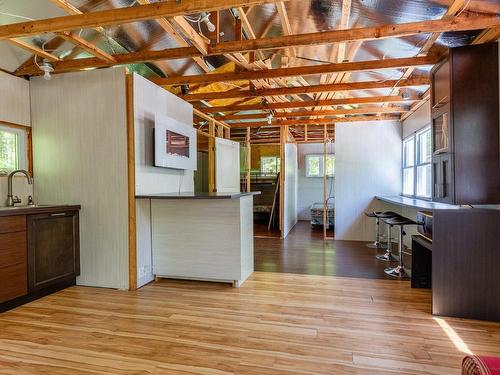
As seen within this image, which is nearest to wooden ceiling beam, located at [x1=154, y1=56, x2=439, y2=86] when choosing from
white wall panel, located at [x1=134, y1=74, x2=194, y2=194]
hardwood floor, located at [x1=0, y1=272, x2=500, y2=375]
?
white wall panel, located at [x1=134, y1=74, x2=194, y2=194]

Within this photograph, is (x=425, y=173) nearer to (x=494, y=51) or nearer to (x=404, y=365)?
(x=494, y=51)

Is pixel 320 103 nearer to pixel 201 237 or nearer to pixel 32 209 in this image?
pixel 201 237

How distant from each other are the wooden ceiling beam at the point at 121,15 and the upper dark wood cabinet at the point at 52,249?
1680 millimetres

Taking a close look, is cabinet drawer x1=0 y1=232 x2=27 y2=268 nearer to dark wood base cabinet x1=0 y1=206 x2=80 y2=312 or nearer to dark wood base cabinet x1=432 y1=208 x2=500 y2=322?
dark wood base cabinet x1=0 y1=206 x2=80 y2=312

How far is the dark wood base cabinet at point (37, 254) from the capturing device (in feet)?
8.95

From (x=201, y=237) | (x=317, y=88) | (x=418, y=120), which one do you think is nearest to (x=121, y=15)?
(x=201, y=237)

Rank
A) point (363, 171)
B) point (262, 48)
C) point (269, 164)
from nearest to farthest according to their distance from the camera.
→ 1. point (262, 48)
2. point (363, 171)
3. point (269, 164)

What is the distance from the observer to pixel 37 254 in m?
2.99

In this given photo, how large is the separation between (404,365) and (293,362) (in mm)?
713

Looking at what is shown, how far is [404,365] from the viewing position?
6.37 ft

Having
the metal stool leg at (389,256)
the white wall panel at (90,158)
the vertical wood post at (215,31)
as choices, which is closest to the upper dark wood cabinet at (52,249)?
the white wall panel at (90,158)

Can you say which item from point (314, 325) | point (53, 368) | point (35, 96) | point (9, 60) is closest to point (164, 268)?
point (53, 368)

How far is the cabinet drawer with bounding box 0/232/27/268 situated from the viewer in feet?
8.80

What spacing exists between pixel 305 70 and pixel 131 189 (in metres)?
2.43
